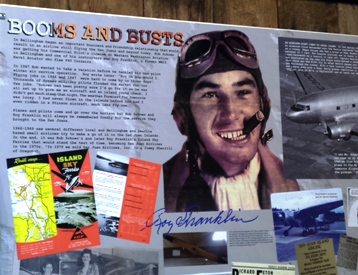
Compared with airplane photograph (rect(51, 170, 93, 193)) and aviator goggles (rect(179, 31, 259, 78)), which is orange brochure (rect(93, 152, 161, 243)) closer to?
airplane photograph (rect(51, 170, 93, 193))

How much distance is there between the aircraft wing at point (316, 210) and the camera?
38.2 inches

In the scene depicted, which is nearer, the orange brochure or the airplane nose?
the orange brochure

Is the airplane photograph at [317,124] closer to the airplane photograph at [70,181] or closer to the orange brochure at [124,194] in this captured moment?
the orange brochure at [124,194]

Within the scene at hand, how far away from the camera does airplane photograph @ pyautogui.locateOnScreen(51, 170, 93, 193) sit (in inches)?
33.9

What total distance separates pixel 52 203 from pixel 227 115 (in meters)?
0.40

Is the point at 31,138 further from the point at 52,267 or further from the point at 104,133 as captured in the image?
the point at 52,267

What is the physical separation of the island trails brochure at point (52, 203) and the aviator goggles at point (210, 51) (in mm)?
293

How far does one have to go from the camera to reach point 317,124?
39.2 inches

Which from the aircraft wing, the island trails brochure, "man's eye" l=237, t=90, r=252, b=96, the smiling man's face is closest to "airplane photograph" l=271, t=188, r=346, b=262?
the aircraft wing

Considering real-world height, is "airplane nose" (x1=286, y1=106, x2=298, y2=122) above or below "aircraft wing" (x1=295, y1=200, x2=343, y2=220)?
above

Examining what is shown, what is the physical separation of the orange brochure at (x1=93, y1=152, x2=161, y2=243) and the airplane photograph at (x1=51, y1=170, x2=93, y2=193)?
0.09 feet
